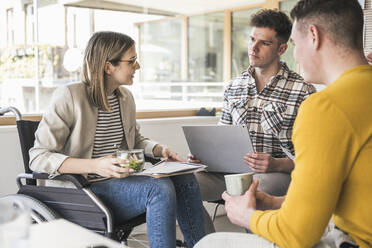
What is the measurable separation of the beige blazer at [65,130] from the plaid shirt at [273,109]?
2.78ft

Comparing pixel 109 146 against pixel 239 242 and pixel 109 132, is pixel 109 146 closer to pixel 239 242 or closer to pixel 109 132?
pixel 109 132

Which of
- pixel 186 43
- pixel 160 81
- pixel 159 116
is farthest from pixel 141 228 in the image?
pixel 186 43

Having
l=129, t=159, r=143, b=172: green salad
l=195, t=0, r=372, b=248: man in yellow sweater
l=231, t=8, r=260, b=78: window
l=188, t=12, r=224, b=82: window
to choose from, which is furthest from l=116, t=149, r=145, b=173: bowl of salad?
l=188, t=12, r=224, b=82: window

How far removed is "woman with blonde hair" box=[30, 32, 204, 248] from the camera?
1758 mm

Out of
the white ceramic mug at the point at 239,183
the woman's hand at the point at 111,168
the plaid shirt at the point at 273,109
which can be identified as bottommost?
the woman's hand at the point at 111,168

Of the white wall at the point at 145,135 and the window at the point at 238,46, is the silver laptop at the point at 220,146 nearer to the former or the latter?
the white wall at the point at 145,135

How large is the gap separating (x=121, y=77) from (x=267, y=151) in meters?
0.87

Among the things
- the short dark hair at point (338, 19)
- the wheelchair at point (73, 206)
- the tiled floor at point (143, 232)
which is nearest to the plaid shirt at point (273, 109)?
the wheelchair at point (73, 206)

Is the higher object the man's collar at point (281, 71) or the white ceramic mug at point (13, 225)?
the man's collar at point (281, 71)

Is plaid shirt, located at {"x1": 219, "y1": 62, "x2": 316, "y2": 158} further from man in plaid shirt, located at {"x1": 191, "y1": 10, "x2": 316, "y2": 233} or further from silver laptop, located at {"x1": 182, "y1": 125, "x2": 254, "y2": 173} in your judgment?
silver laptop, located at {"x1": 182, "y1": 125, "x2": 254, "y2": 173}

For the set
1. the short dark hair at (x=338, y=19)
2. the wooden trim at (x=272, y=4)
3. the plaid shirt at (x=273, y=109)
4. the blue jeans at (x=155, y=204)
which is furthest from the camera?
the wooden trim at (x=272, y=4)

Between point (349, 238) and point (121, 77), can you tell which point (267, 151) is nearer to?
point (121, 77)

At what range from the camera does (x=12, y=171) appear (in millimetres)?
2389

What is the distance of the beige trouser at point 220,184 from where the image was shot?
2.13 m
